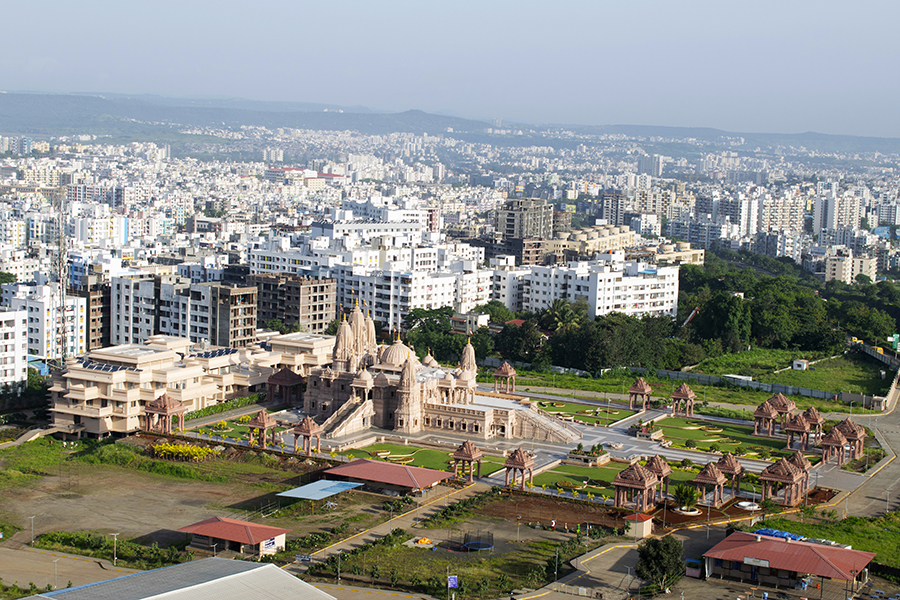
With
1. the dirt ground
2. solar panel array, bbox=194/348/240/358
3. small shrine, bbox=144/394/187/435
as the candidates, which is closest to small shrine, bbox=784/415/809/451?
the dirt ground

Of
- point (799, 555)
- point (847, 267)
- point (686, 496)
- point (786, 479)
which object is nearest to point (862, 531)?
point (786, 479)

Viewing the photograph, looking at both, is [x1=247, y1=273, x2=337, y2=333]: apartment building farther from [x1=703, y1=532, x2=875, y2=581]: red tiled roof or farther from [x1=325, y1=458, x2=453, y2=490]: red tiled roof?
[x1=703, y1=532, x2=875, y2=581]: red tiled roof

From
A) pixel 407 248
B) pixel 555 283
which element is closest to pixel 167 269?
pixel 407 248

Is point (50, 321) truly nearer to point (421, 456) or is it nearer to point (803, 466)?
point (421, 456)

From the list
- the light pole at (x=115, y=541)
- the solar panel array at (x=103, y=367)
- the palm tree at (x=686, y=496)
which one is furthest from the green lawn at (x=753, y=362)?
the light pole at (x=115, y=541)

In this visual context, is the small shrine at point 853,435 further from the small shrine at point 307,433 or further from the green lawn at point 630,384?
the small shrine at point 307,433

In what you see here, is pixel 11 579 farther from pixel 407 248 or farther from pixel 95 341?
pixel 407 248

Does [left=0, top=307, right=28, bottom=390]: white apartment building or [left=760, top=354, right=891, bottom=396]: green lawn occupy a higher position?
[left=0, top=307, right=28, bottom=390]: white apartment building
